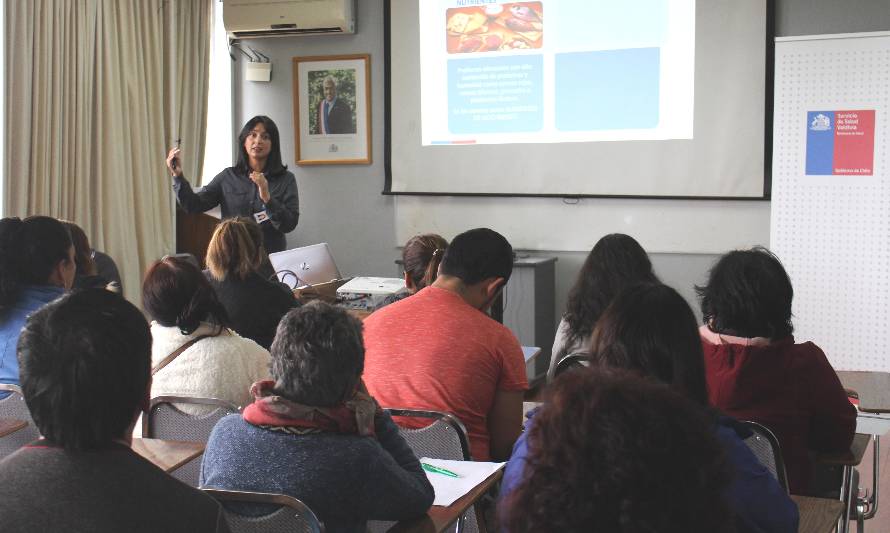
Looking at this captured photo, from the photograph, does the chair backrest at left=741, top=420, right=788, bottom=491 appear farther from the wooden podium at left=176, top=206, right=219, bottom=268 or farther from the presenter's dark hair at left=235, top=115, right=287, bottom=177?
the wooden podium at left=176, top=206, right=219, bottom=268

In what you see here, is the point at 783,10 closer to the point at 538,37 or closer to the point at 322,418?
the point at 538,37

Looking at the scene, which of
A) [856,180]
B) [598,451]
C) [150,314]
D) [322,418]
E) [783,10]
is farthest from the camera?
[783,10]

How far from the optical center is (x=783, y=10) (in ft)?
17.1

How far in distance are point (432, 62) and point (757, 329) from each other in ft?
13.5

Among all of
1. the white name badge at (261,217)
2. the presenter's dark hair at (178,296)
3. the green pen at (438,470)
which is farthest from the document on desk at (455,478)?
the white name badge at (261,217)

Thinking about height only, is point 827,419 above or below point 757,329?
below

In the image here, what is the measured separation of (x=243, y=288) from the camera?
10.6 feet

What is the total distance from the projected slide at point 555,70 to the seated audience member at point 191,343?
359 centimetres

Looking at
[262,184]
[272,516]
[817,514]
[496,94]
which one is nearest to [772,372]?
[817,514]

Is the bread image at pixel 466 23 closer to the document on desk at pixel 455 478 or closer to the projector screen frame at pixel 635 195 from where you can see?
the projector screen frame at pixel 635 195

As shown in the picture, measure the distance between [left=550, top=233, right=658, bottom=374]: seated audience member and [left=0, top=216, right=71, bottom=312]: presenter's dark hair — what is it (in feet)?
5.15

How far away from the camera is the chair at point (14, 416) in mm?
2334

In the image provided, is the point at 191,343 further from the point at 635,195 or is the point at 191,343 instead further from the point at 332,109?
the point at 332,109

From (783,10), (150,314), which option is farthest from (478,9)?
(150,314)
